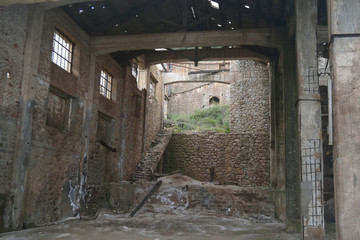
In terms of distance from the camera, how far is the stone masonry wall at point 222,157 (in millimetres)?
18219

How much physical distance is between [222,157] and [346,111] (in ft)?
48.9

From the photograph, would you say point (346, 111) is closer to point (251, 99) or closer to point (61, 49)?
point (61, 49)

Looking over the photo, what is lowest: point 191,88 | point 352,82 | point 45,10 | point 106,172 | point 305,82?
point 106,172

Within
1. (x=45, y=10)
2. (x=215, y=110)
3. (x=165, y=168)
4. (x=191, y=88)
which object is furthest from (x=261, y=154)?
(x=191, y=88)

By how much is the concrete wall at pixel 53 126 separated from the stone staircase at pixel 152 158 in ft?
3.55

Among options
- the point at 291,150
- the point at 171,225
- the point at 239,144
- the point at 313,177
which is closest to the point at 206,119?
the point at 239,144

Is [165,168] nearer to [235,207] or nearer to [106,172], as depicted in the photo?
[106,172]

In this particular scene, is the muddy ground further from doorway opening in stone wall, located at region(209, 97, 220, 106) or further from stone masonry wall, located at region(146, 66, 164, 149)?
doorway opening in stone wall, located at region(209, 97, 220, 106)

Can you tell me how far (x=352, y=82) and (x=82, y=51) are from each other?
9.55 metres

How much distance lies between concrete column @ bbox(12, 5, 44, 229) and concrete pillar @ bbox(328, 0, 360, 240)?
7.36 metres

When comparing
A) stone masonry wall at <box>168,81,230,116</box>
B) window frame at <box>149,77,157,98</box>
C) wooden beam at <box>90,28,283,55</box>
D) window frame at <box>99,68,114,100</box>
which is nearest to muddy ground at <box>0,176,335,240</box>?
window frame at <box>99,68,114,100</box>

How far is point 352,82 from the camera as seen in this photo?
4648mm

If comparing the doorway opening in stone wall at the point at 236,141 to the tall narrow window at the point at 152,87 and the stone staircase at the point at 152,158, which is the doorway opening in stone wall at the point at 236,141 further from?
the tall narrow window at the point at 152,87

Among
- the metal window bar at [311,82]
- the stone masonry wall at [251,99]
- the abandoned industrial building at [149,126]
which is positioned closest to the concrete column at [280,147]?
the abandoned industrial building at [149,126]
